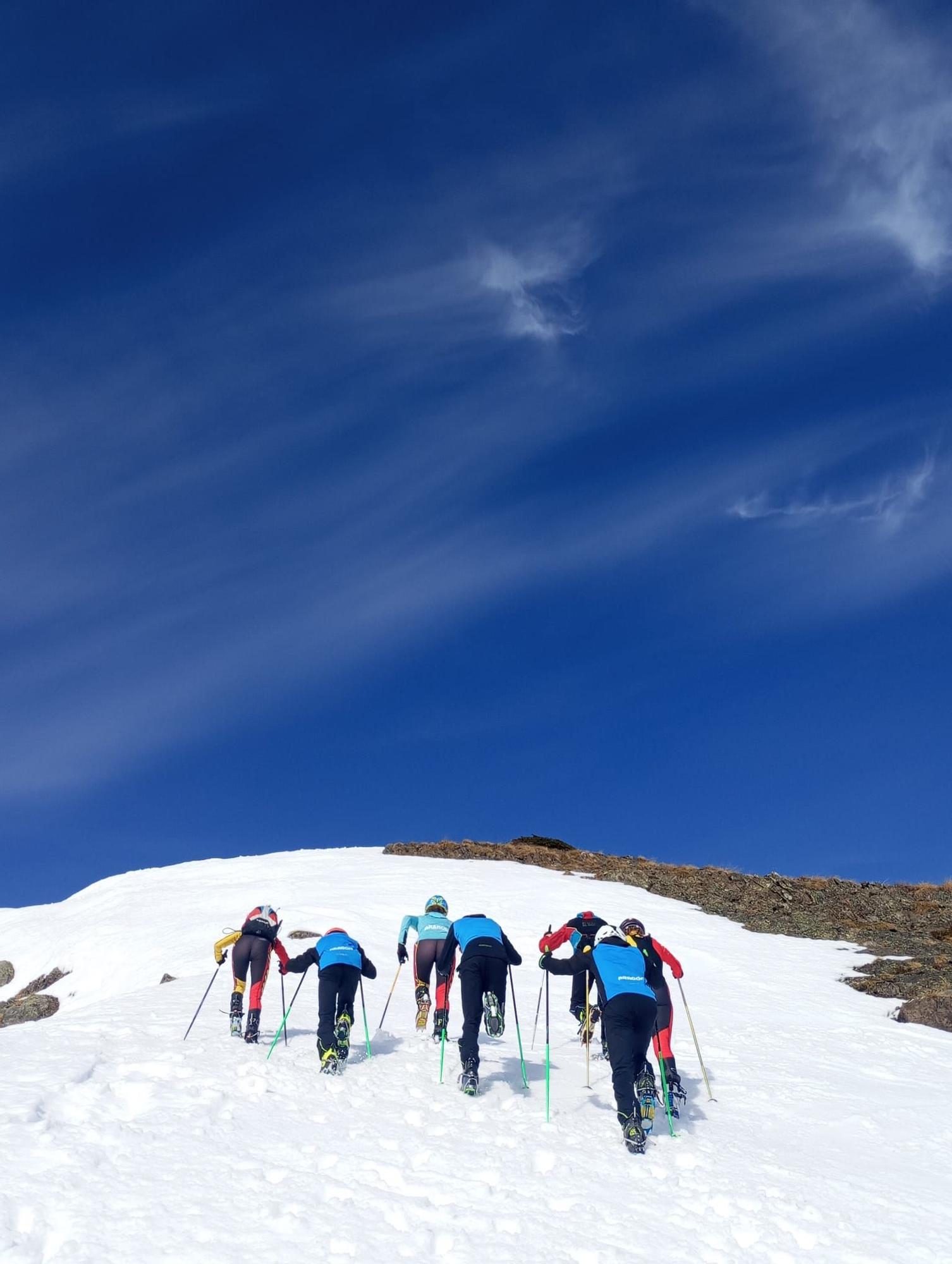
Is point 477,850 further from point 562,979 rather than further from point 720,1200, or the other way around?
point 720,1200

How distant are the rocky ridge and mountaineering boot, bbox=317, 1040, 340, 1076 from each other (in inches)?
470

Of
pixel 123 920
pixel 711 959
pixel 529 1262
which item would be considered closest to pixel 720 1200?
pixel 529 1262

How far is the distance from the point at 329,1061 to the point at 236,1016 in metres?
2.62

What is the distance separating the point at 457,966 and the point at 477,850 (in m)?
31.0

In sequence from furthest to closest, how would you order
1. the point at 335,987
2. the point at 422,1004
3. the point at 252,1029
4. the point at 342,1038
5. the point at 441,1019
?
the point at 422,1004 < the point at 441,1019 < the point at 252,1029 < the point at 335,987 < the point at 342,1038

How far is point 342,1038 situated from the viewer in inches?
481

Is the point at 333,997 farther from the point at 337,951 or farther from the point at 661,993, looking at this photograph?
the point at 661,993

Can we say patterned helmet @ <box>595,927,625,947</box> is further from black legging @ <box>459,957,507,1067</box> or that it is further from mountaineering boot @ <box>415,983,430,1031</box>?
mountaineering boot @ <box>415,983,430,1031</box>

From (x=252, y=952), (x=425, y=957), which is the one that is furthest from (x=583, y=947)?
(x=252, y=952)

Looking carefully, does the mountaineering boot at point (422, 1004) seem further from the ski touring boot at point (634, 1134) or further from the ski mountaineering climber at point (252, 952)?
the ski touring boot at point (634, 1134)

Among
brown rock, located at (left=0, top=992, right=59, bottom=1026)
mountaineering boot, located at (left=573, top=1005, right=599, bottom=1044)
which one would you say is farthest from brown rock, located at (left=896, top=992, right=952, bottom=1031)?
brown rock, located at (left=0, top=992, right=59, bottom=1026)

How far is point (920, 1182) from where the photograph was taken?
9742mm

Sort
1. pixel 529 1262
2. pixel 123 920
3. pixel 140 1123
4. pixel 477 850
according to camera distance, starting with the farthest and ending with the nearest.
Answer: pixel 477 850, pixel 123 920, pixel 140 1123, pixel 529 1262

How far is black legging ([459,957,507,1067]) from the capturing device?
38.2 ft
